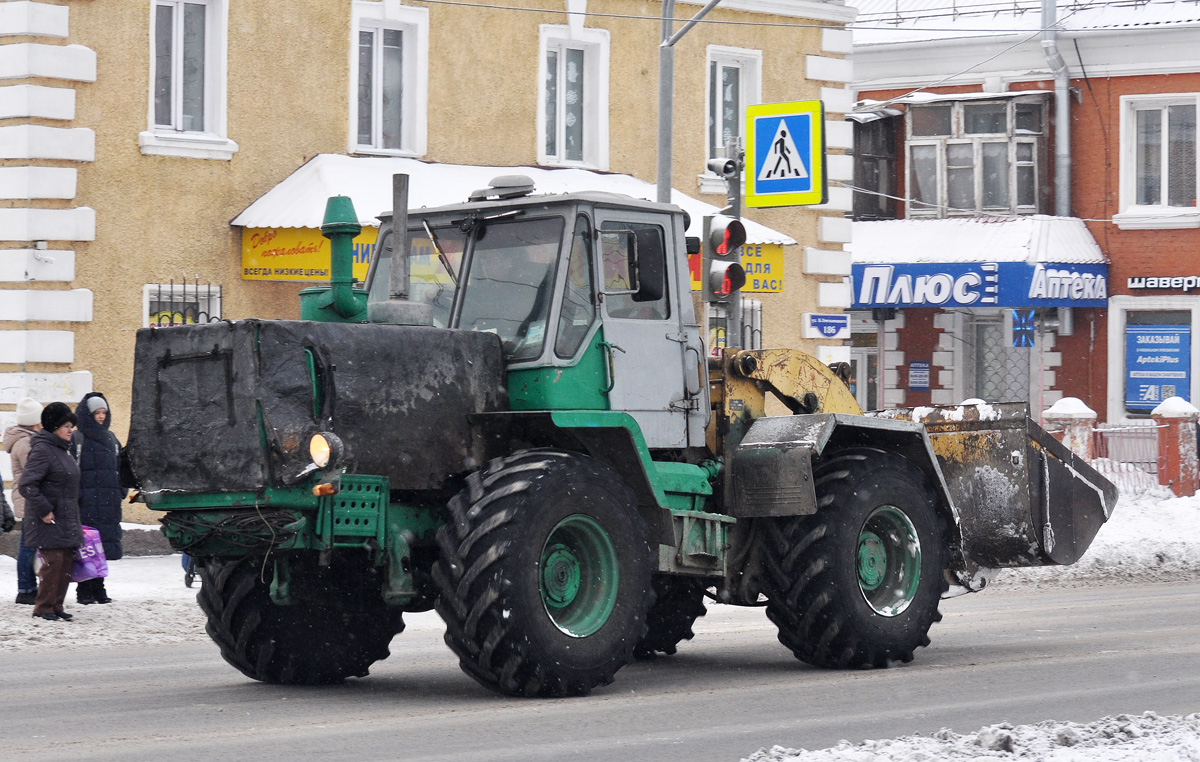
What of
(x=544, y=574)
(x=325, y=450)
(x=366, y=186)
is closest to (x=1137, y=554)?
(x=366, y=186)

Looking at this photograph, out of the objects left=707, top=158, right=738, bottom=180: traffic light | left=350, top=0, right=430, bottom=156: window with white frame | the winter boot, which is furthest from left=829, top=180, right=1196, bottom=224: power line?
the winter boot

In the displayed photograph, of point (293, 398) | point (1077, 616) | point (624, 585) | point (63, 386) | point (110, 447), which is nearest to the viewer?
point (293, 398)

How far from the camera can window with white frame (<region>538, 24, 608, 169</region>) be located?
2303 cm

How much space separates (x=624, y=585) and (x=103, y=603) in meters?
6.72

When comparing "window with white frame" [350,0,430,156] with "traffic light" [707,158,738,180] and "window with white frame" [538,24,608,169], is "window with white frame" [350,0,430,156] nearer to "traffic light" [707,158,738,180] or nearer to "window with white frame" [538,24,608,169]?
"window with white frame" [538,24,608,169]

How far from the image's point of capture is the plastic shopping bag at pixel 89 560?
1423 cm

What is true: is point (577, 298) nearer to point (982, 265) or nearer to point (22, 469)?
point (22, 469)

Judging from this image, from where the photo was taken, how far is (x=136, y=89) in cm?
1938

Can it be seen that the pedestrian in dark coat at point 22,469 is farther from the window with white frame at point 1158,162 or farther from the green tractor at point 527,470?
the window with white frame at point 1158,162

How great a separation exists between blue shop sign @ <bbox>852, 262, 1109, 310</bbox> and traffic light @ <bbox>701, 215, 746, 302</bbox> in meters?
15.7

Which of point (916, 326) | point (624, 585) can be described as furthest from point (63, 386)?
point (916, 326)

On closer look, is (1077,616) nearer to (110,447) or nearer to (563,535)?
(563,535)

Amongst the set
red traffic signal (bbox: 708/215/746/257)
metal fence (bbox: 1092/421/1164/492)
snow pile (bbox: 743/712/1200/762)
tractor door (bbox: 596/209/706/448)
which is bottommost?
snow pile (bbox: 743/712/1200/762)

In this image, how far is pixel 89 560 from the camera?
46.9 feet
